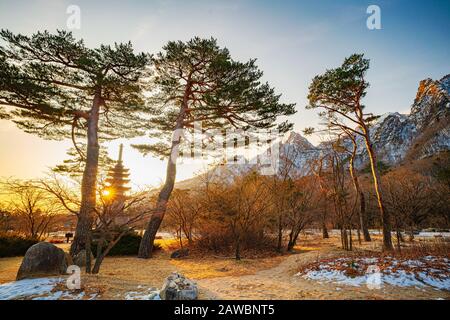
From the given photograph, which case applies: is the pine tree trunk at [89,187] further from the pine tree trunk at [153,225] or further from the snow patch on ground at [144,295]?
the snow patch on ground at [144,295]

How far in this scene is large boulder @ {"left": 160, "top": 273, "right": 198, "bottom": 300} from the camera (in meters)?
4.19

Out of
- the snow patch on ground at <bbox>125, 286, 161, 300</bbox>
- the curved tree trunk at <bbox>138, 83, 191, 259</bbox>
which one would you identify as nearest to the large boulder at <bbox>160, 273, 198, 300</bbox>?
the snow patch on ground at <bbox>125, 286, 161, 300</bbox>

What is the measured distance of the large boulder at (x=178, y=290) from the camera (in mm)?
4191

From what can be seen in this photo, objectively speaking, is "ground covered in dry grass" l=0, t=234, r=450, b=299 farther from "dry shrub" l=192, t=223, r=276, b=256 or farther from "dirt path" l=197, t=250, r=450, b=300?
"dry shrub" l=192, t=223, r=276, b=256

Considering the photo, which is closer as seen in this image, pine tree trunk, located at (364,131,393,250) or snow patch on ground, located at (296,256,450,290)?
snow patch on ground, located at (296,256,450,290)

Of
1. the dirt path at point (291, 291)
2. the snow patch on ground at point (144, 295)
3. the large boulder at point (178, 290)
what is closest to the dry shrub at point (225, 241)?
the dirt path at point (291, 291)

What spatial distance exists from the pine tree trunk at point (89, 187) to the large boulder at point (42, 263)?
5.33 feet

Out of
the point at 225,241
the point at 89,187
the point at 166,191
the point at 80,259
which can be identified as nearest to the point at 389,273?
the point at 225,241

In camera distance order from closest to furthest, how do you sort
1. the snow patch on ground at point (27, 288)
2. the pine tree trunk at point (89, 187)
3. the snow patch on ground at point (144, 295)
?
the snow patch on ground at point (27, 288), the snow patch on ground at point (144, 295), the pine tree trunk at point (89, 187)

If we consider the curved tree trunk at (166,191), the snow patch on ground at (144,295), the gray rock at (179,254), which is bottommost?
the gray rock at (179,254)

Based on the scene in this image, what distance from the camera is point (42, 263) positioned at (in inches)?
223

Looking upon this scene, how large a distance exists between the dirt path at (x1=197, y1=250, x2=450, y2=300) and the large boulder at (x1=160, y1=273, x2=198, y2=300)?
0.44 meters

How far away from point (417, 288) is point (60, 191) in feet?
31.6
